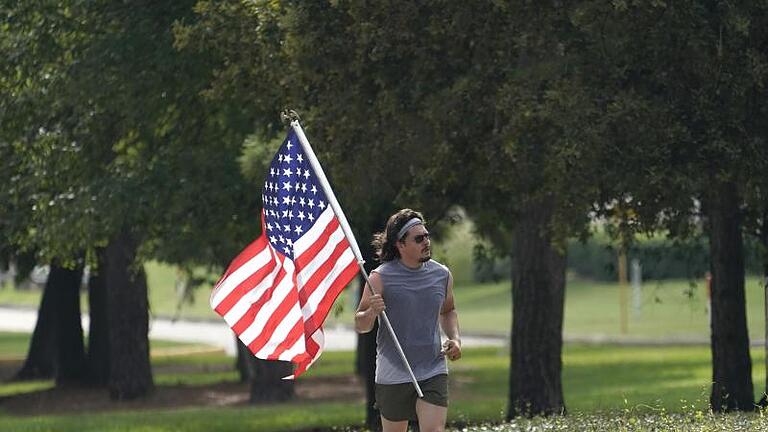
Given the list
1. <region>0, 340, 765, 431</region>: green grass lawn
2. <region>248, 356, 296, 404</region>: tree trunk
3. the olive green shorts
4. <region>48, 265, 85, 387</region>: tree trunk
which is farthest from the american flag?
<region>48, 265, 85, 387</region>: tree trunk

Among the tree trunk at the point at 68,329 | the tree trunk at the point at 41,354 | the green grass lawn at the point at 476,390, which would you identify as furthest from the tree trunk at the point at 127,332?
the tree trunk at the point at 41,354

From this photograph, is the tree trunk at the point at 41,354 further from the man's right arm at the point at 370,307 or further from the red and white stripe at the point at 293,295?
the man's right arm at the point at 370,307

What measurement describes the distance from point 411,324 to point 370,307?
29 cm

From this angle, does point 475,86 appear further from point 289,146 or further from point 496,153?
point 289,146

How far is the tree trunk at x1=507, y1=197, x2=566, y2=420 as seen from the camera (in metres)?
19.0

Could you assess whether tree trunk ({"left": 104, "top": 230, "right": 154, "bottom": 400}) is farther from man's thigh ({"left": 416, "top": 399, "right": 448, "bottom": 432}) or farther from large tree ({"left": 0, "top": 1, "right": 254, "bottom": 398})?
man's thigh ({"left": 416, "top": 399, "right": 448, "bottom": 432})

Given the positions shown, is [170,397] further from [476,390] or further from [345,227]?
[345,227]

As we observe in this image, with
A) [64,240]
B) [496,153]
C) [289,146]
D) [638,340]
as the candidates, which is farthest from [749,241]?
[638,340]

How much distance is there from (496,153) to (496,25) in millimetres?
1126

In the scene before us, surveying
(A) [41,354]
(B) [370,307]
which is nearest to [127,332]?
(A) [41,354]

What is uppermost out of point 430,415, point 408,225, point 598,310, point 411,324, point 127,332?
A: point 408,225

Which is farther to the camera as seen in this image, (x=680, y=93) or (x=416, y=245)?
(x=680, y=93)

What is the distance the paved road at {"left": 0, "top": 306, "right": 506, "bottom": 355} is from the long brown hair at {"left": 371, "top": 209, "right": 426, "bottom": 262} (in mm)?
29891

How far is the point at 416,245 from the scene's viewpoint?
30.4 ft
